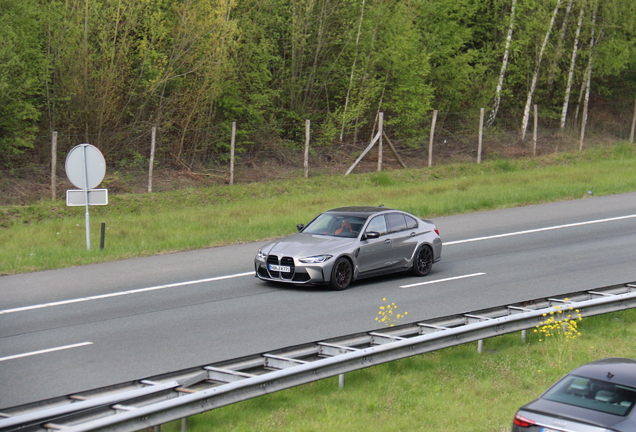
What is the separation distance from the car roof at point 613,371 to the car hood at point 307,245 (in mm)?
7725

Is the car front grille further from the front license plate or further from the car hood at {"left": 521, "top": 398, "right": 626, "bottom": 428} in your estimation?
the car hood at {"left": 521, "top": 398, "right": 626, "bottom": 428}

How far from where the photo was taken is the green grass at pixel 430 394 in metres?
7.40

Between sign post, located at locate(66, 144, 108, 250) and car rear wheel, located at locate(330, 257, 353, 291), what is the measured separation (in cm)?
674

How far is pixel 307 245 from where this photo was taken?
1421cm

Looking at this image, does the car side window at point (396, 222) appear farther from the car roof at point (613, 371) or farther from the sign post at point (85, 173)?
the car roof at point (613, 371)

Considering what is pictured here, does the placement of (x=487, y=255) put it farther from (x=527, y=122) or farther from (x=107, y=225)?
(x=527, y=122)

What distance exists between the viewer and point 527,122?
137 feet

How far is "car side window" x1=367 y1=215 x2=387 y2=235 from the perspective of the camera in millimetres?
15087

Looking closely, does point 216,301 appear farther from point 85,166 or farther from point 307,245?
point 85,166

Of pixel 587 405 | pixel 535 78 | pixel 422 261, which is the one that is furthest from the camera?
pixel 535 78

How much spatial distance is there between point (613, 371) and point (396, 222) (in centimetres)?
936

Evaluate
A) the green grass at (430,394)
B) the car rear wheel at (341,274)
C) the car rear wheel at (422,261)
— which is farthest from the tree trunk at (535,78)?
the green grass at (430,394)

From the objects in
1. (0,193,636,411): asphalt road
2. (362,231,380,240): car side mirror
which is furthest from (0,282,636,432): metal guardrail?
(362,231,380,240): car side mirror

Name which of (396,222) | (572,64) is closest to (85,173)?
(396,222)
